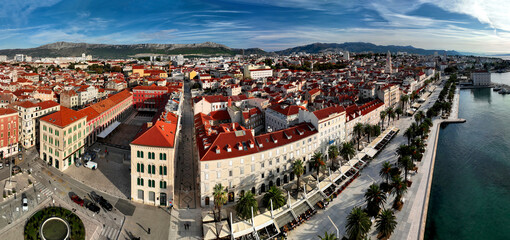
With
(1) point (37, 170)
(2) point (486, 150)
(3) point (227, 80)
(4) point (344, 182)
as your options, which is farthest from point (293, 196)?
(3) point (227, 80)

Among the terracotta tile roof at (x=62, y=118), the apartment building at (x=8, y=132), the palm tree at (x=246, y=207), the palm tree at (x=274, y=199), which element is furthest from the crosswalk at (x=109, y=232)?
the apartment building at (x=8, y=132)

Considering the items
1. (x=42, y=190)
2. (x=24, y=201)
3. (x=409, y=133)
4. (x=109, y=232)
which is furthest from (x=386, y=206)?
(x=42, y=190)

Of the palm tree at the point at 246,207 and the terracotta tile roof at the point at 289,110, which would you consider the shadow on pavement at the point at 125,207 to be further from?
the terracotta tile roof at the point at 289,110

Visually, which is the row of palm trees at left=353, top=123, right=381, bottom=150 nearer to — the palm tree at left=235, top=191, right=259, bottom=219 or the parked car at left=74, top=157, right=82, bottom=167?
the palm tree at left=235, top=191, right=259, bottom=219

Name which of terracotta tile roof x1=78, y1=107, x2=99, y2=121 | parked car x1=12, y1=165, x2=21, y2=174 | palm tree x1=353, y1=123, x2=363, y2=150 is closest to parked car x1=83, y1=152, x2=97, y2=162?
terracotta tile roof x1=78, y1=107, x2=99, y2=121

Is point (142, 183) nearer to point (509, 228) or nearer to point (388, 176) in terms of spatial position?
point (388, 176)

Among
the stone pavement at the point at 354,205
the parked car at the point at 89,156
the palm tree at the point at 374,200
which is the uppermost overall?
the parked car at the point at 89,156
